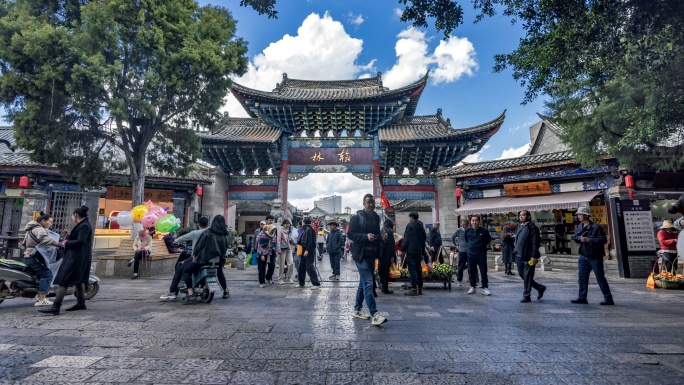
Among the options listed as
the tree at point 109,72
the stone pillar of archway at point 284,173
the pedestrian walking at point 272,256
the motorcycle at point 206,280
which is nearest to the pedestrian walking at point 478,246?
the pedestrian walking at point 272,256

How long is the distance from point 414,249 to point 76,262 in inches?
222

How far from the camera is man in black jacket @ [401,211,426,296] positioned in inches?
268

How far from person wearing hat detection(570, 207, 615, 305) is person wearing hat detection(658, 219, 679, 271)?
4027 mm

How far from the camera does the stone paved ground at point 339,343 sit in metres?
2.69

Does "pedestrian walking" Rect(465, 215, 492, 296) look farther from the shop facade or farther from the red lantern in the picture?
the shop facade

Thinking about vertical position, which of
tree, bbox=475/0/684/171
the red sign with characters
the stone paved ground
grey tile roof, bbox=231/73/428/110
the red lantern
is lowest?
the stone paved ground

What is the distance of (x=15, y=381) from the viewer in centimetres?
254

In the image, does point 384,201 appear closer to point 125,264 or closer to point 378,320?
point 125,264

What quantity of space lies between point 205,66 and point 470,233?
8.31 metres

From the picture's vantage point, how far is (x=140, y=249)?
9609 mm

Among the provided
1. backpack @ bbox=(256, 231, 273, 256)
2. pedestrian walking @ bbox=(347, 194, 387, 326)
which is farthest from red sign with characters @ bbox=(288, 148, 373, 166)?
pedestrian walking @ bbox=(347, 194, 387, 326)

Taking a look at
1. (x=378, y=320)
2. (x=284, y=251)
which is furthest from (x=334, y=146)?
(x=378, y=320)

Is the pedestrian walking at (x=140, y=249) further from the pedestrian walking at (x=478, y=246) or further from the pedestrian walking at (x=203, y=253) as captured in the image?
the pedestrian walking at (x=478, y=246)

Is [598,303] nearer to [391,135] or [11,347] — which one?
[11,347]
